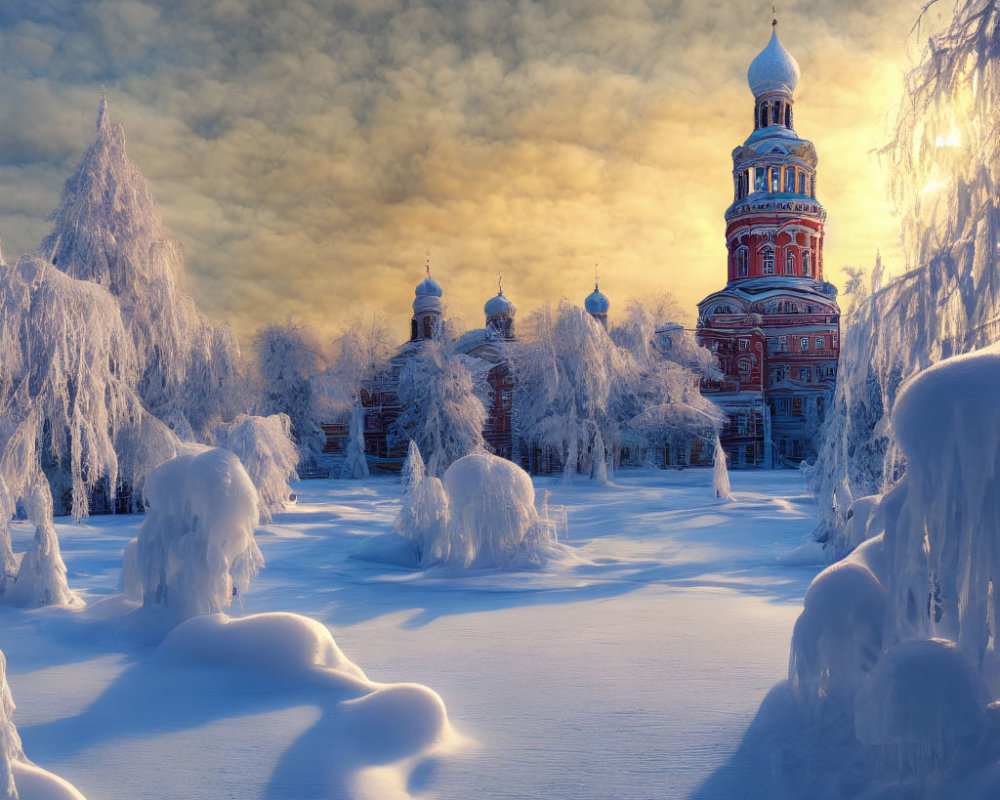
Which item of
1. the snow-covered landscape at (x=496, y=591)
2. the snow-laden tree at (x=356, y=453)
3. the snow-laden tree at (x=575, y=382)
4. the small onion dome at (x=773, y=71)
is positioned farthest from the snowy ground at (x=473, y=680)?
the small onion dome at (x=773, y=71)

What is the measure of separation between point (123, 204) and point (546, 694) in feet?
51.8

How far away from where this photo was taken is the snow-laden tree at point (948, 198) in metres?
4.46

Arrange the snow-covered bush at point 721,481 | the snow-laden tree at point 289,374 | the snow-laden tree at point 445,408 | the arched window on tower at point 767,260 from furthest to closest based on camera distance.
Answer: the arched window on tower at point 767,260
the snow-laden tree at point 289,374
the snow-laden tree at point 445,408
the snow-covered bush at point 721,481

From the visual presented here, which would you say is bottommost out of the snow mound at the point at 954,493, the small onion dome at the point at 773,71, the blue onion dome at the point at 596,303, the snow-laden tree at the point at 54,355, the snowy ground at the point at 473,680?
the snowy ground at the point at 473,680

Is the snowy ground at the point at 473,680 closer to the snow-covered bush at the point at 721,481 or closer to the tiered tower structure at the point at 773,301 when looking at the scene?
the snow-covered bush at the point at 721,481

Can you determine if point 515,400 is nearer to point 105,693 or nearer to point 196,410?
point 196,410

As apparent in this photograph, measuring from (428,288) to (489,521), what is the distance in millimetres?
44680

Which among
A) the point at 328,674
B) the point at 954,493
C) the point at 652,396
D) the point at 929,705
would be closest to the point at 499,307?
the point at 652,396

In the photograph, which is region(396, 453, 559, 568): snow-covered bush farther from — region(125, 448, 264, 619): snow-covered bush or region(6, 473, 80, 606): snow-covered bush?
region(6, 473, 80, 606): snow-covered bush

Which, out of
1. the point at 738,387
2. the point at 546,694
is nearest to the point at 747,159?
the point at 738,387

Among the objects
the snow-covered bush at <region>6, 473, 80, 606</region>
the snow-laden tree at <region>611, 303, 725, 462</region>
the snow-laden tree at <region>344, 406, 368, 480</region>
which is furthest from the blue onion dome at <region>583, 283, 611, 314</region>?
the snow-covered bush at <region>6, 473, 80, 606</region>

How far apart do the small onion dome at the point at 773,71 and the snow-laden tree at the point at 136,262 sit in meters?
42.7

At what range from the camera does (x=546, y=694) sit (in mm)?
5238

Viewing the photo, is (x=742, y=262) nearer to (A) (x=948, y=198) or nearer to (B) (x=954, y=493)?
(A) (x=948, y=198)
